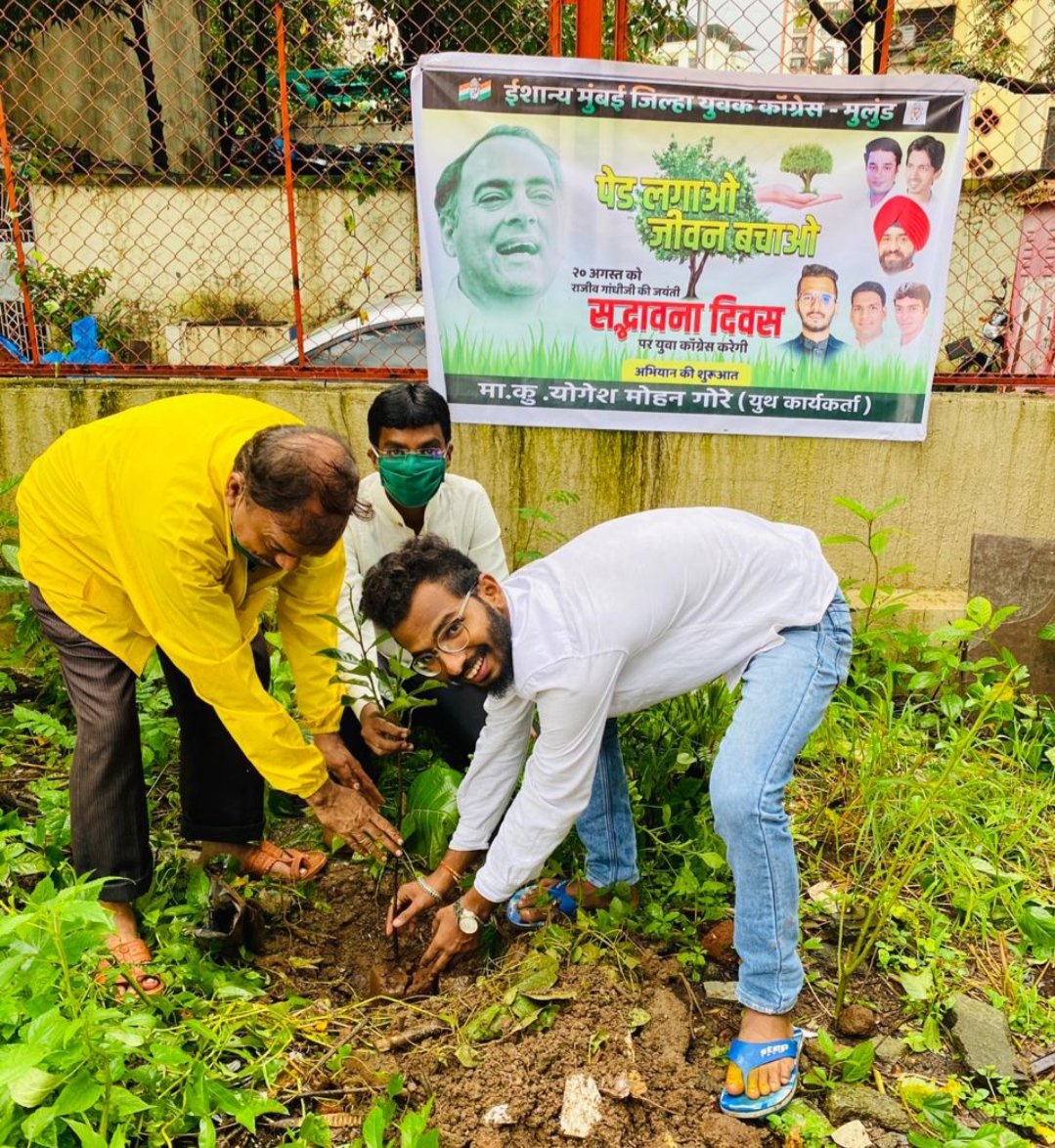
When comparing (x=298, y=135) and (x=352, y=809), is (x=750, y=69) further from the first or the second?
(x=352, y=809)

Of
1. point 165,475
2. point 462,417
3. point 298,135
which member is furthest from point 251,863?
point 298,135

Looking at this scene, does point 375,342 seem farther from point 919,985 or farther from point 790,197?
point 919,985

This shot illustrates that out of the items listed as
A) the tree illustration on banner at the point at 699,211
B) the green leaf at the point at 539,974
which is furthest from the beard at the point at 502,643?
the tree illustration on banner at the point at 699,211

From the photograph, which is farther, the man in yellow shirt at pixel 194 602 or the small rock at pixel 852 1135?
the man in yellow shirt at pixel 194 602

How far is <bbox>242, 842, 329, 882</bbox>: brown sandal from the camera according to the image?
2918 mm

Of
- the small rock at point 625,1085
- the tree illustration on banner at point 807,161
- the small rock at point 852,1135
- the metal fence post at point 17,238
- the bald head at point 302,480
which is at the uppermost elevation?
the tree illustration on banner at point 807,161

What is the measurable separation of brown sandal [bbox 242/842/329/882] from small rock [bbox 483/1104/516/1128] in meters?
1.07

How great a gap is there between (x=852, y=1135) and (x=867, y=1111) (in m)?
0.07

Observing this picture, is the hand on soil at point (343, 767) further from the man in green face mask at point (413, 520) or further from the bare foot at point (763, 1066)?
the bare foot at point (763, 1066)

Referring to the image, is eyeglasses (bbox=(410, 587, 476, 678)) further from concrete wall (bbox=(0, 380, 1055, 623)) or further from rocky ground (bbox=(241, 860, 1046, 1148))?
concrete wall (bbox=(0, 380, 1055, 623))

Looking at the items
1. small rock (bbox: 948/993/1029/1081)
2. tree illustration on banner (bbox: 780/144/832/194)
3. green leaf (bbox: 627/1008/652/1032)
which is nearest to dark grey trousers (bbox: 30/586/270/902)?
green leaf (bbox: 627/1008/652/1032)

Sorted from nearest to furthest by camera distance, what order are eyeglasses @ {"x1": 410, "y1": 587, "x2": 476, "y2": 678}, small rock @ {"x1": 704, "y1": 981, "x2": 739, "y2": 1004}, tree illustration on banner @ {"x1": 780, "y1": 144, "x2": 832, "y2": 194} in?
eyeglasses @ {"x1": 410, "y1": 587, "x2": 476, "y2": 678}, small rock @ {"x1": 704, "y1": 981, "x2": 739, "y2": 1004}, tree illustration on banner @ {"x1": 780, "y1": 144, "x2": 832, "y2": 194}

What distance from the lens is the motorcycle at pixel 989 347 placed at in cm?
418

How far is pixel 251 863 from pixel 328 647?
2.50 feet
